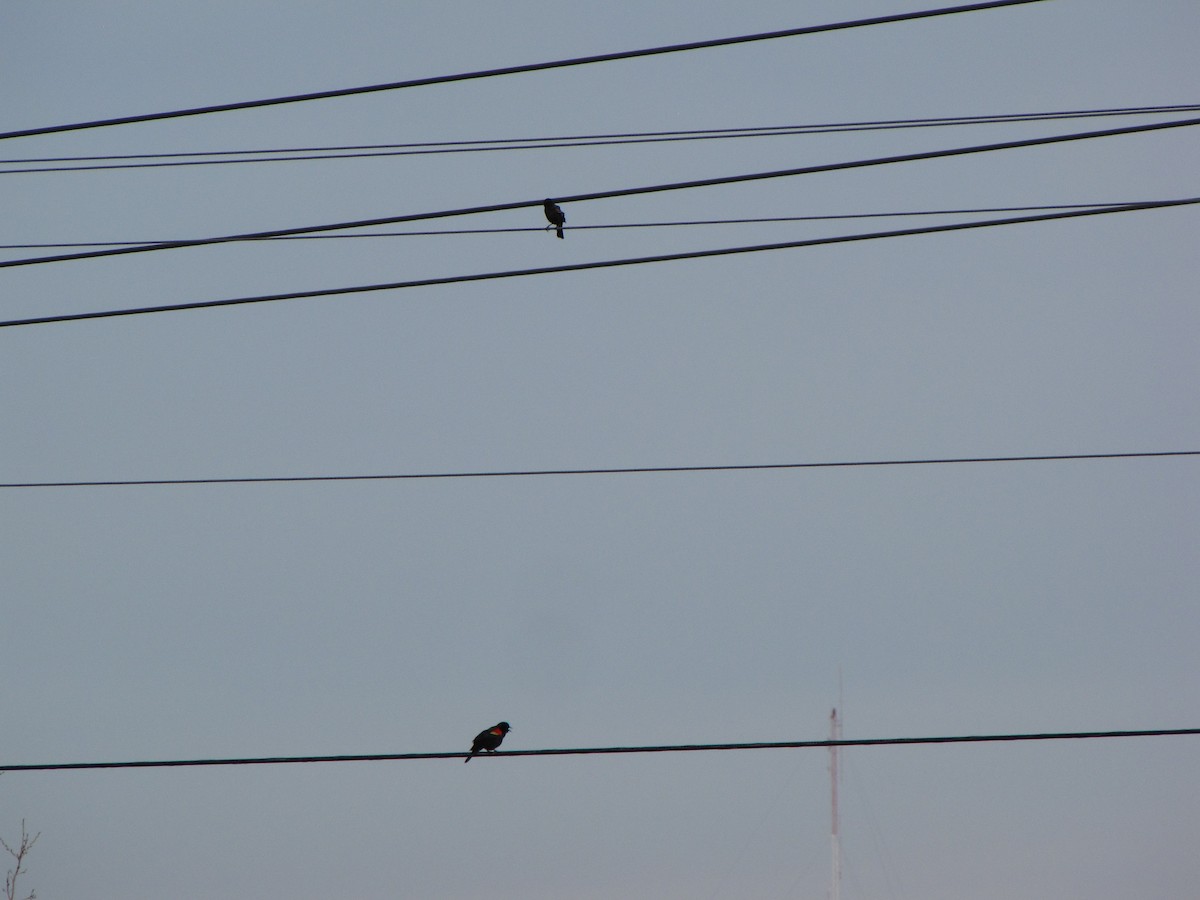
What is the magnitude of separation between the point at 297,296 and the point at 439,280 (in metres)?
1.05

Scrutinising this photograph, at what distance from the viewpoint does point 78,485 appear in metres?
13.3

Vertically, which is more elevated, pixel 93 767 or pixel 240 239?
pixel 240 239

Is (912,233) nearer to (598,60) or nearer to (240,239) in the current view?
(598,60)

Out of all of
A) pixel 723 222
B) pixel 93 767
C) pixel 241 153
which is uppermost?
pixel 241 153

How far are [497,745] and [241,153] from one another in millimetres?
7005

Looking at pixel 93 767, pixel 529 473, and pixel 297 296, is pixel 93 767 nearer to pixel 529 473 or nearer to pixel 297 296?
pixel 297 296

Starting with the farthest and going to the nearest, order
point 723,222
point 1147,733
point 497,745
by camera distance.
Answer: point 497,745, point 723,222, point 1147,733

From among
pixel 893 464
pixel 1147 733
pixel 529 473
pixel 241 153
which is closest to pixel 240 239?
pixel 241 153

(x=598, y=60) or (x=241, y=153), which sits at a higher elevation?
(x=241, y=153)

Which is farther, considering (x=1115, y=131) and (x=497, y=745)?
(x=497, y=745)

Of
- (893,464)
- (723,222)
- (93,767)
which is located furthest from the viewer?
(893,464)

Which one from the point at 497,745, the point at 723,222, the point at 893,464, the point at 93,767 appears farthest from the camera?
the point at 497,745

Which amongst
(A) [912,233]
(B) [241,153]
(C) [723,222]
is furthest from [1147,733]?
(B) [241,153]

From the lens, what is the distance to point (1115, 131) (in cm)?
958
